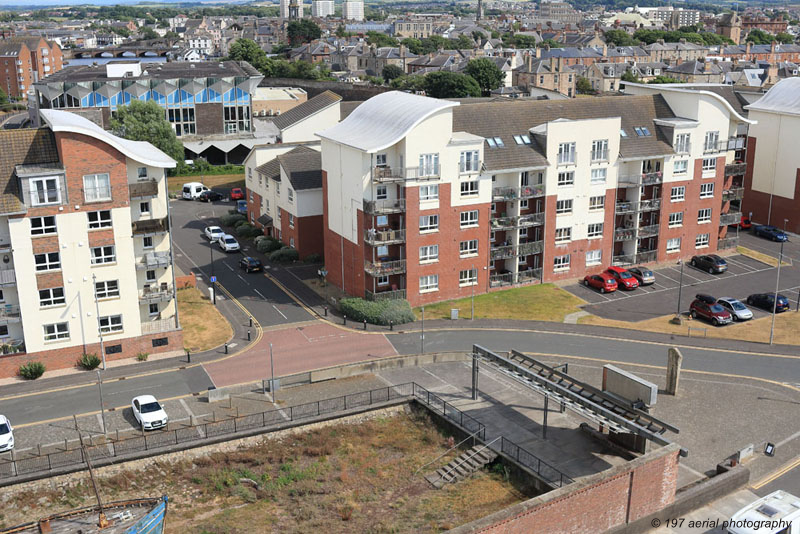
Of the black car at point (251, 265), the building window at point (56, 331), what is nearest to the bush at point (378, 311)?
the black car at point (251, 265)

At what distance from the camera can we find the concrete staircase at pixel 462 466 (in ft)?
132

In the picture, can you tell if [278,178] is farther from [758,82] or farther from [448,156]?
[758,82]

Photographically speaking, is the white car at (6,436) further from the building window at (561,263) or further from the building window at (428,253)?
the building window at (561,263)

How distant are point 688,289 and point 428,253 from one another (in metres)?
22.3

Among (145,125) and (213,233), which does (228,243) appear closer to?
(213,233)

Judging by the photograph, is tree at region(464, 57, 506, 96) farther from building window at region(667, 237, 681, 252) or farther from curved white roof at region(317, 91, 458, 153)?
curved white roof at region(317, 91, 458, 153)

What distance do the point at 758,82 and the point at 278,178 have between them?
12275 centimetres

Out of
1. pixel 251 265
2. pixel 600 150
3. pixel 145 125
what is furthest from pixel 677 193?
pixel 145 125

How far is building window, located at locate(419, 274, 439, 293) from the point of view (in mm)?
62344

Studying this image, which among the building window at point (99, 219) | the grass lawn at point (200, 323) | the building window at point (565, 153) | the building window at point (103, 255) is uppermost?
the building window at point (565, 153)

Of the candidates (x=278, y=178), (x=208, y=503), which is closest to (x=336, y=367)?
(x=208, y=503)

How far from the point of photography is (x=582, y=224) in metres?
67.4

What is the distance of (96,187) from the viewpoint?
49719mm

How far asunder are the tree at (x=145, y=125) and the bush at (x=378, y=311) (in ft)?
177
